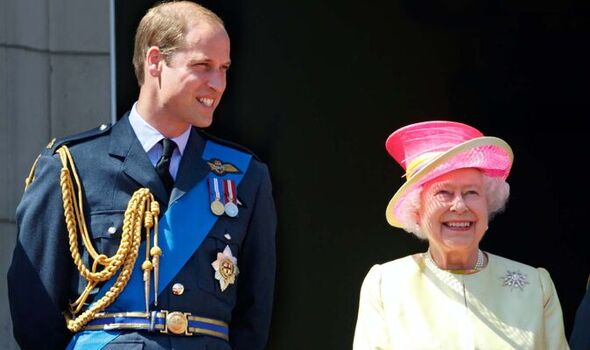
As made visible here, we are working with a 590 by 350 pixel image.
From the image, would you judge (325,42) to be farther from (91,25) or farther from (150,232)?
(150,232)

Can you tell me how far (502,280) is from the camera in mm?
4645

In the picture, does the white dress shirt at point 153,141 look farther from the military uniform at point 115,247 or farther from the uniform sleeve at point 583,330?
the uniform sleeve at point 583,330

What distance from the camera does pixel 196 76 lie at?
183 inches

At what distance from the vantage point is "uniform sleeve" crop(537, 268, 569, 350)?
4.52m

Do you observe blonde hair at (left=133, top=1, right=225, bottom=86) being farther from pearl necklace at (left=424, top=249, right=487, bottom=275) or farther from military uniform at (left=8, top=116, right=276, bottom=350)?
pearl necklace at (left=424, top=249, right=487, bottom=275)

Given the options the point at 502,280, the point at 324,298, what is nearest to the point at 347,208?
the point at 324,298

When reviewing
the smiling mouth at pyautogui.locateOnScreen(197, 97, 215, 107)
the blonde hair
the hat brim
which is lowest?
the hat brim

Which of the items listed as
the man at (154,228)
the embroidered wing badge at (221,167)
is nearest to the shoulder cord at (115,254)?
the man at (154,228)

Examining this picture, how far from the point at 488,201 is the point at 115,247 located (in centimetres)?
109

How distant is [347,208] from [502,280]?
6.18 ft

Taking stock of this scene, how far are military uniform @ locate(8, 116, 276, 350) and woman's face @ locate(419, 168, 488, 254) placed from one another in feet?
1.73

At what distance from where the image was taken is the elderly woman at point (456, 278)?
14.9 feet

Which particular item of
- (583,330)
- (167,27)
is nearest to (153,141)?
(167,27)

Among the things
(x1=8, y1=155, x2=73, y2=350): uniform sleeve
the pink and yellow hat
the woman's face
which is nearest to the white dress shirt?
(x1=8, y1=155, x2=73, y2=350): uniform sleeve
